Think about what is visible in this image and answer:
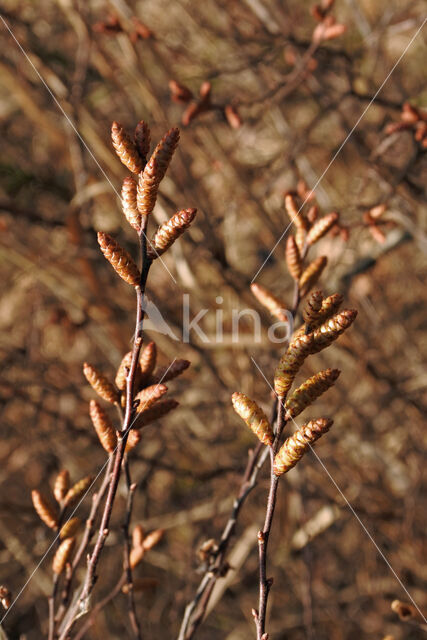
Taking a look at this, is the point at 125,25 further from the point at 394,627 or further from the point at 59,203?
the point at 394,627

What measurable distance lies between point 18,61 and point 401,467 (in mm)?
2367

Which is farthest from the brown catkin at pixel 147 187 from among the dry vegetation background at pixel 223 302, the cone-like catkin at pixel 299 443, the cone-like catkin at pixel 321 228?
the dry vegetation background at pixel 223 302

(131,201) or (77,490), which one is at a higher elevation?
(131,201)

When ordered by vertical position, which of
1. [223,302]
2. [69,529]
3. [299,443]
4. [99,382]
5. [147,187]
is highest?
[223,302]

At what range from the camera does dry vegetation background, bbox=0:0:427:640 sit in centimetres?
229

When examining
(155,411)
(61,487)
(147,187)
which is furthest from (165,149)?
(61,487)

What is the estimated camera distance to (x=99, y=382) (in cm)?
86

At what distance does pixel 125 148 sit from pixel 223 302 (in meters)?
1.89

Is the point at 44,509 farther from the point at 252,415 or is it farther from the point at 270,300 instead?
the point at 270,300

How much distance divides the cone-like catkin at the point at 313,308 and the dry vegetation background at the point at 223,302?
128 centimetres

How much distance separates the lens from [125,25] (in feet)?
7.31

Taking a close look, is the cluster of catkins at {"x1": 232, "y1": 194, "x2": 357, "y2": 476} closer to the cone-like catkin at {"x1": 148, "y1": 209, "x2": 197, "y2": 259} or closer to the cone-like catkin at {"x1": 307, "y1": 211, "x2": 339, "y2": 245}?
the cone-like catkin at {"x1": 148, "y1": 209, "x2": 197, "y2": 259}

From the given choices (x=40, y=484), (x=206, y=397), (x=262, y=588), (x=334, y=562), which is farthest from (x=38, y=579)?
(x=262, y=588)

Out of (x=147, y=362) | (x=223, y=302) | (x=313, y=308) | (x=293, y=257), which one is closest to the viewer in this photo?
(x=313, y=308)
